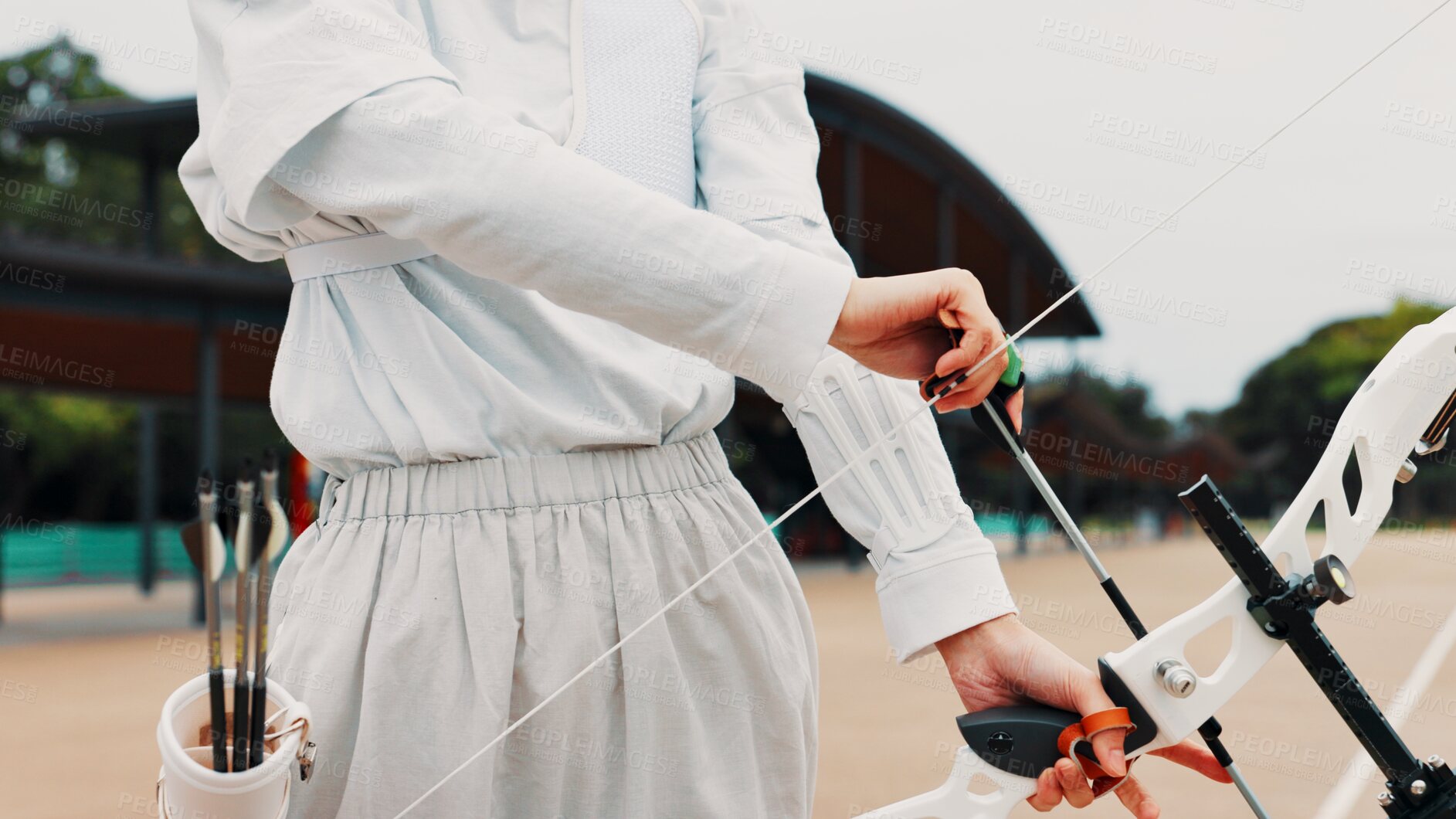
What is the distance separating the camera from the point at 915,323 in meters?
0.86

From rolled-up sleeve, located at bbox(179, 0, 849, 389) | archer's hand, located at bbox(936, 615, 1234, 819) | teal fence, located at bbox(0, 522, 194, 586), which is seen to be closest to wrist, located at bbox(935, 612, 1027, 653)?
archer's hand, located at bbox(936, 615, 1234, 819)

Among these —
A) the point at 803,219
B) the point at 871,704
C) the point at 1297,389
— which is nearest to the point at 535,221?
the point at 803,219

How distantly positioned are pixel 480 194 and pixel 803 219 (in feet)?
1.63

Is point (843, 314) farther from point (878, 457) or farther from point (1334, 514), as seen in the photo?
point (1334, 514)

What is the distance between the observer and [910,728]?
5355 millimetres

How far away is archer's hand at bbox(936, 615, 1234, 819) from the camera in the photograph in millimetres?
967

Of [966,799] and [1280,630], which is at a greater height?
[1280,630]

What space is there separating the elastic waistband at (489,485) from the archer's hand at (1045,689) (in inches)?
15.1

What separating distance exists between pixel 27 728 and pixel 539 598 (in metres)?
5.81

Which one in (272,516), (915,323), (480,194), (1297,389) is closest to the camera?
(272,516)

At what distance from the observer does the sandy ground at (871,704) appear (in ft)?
13.9

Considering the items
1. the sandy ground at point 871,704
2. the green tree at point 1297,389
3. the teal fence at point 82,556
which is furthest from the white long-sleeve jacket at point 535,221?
the green tree at point 1297,389

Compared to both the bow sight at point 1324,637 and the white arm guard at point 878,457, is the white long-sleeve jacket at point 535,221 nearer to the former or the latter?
the white arm guard at point 878,457

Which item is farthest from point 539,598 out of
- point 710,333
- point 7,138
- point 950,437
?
point 7,138
